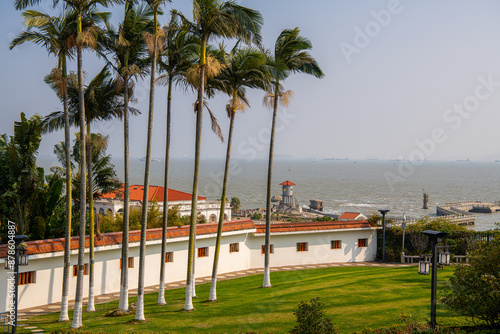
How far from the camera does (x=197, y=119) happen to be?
17938mm

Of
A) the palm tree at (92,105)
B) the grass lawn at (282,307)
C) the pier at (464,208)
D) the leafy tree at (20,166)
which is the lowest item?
the pier at (464,208)

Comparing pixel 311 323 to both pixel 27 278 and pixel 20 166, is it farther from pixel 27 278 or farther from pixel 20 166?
pixel 20 166

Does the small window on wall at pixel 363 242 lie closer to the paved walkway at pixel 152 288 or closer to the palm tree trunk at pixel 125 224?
the paved walkway at pixel 152 288

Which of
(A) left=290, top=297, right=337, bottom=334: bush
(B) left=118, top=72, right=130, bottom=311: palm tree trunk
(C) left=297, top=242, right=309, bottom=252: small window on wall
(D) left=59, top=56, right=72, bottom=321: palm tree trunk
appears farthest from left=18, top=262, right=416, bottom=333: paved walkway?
(A) left=290, top=297, right=337, bottom=334: bush

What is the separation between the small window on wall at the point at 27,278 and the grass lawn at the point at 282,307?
2.44 metres

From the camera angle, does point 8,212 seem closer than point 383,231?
Yes

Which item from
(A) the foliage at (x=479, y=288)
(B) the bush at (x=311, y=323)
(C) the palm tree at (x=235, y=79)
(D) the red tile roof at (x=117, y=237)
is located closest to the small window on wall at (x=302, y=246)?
(D) the red tile roof at (x=117, y=237)

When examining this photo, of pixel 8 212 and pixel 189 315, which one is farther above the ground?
pixel 8 212

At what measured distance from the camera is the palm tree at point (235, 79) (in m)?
19.0

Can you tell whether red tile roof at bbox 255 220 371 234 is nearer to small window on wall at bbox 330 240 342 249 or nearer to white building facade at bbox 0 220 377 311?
white building facade at bbox 0 220 377 311

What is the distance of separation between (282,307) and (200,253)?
32.2ft

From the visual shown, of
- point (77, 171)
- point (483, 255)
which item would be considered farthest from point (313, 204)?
point (483, 255)

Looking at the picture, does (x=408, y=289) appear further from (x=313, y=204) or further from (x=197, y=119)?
(x=313, y=204)

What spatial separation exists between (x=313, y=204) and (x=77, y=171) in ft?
252
